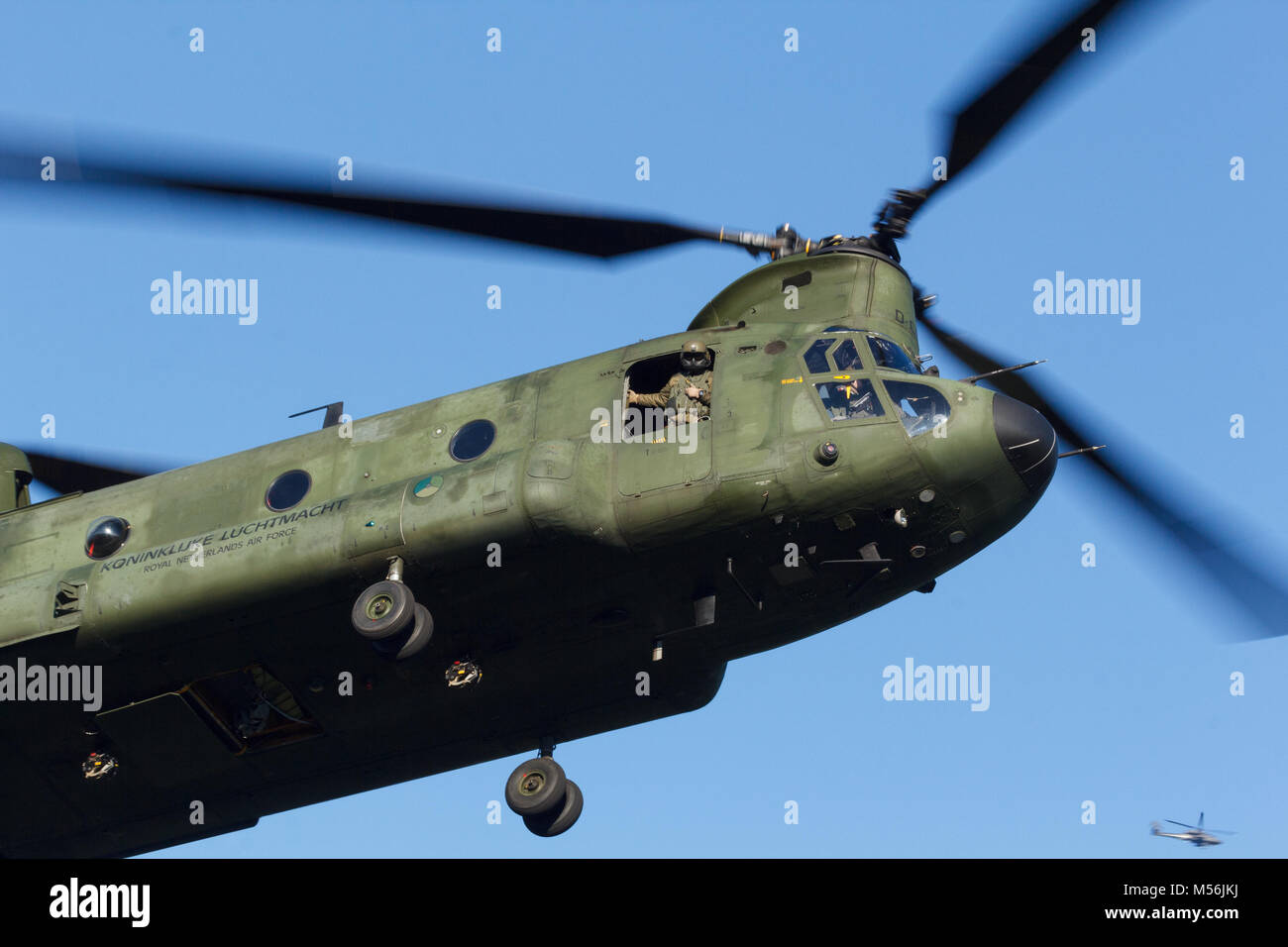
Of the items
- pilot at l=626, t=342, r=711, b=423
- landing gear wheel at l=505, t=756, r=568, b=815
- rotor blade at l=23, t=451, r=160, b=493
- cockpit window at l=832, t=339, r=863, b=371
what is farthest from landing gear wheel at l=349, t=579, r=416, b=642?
rotor blade at l=23, t=451, r=160, b=493

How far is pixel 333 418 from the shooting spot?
23.4 m

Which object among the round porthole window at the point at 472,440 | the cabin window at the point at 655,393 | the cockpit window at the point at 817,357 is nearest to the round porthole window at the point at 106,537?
the round porthole window at the point at 472,440

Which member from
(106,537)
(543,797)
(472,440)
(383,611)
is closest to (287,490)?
(472,440)

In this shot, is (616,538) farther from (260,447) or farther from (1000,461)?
(260,447)

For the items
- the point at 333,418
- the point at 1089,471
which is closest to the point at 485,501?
the point at 333,418

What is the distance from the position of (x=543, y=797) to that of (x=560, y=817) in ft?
1.32

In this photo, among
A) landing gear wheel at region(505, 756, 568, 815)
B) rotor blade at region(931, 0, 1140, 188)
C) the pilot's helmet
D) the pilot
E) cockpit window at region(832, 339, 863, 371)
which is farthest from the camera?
landing gear wheel at region(505, 756, 568, 815)

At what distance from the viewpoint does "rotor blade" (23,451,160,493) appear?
2573 cm

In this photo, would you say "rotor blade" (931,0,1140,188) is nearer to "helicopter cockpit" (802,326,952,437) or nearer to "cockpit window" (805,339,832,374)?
"helicopter cockpit" (802,326,952,437)

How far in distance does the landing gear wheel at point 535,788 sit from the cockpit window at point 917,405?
238 inches

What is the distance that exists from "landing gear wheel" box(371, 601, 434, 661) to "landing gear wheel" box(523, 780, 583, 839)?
2.71 meters

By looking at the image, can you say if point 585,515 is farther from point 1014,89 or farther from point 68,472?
point 68,472

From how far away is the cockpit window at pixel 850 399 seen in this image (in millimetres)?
20016

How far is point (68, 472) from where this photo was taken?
26156 mm
